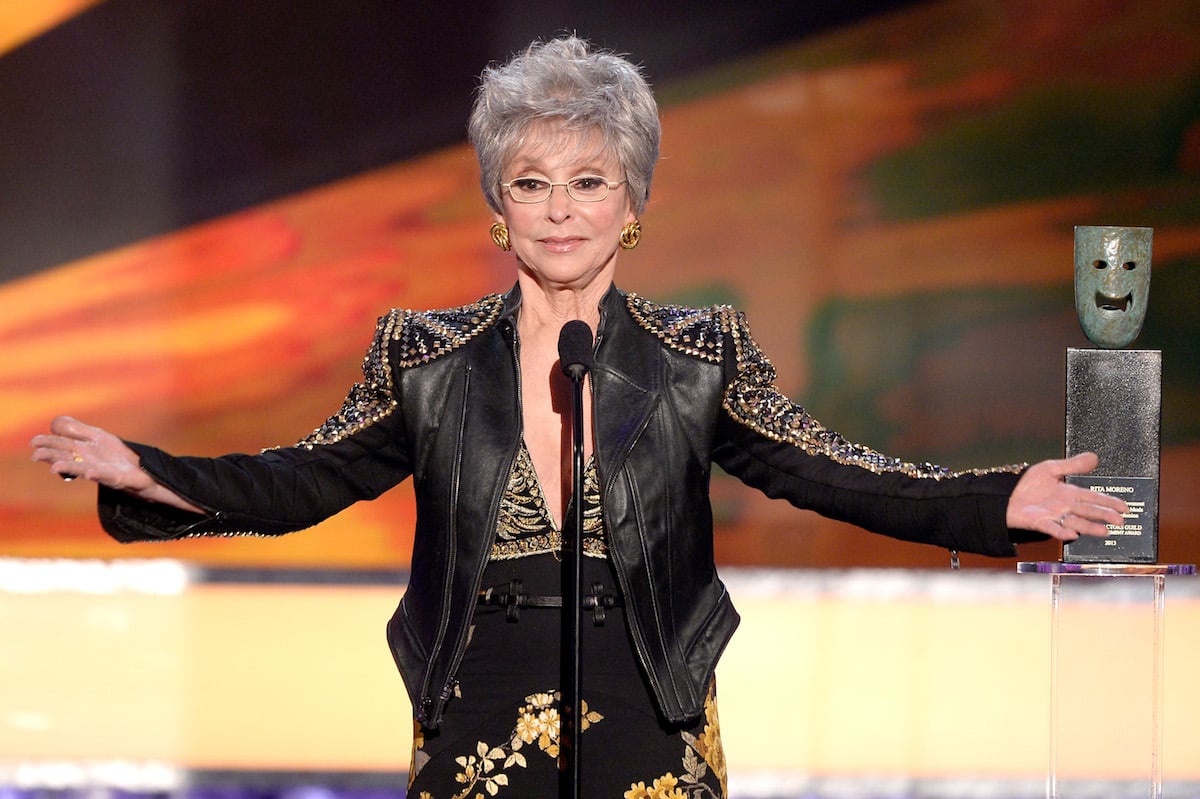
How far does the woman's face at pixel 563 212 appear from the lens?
2033 mm

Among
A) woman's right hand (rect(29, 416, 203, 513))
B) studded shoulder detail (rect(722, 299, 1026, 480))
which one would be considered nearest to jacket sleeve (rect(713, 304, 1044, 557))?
studded shoulder detail (rect(722, 299, 1026, 480))

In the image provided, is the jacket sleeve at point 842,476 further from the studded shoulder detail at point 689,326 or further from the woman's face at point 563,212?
the woman's face at point 563,212

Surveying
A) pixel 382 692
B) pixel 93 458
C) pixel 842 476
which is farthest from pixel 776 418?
pixel 382 692

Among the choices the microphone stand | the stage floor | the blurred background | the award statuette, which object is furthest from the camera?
the blurred background

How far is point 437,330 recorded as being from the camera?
7.11 ft

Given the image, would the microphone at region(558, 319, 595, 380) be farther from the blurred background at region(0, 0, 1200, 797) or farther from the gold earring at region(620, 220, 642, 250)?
the blurred background at region(0, 0, 1200, 797)

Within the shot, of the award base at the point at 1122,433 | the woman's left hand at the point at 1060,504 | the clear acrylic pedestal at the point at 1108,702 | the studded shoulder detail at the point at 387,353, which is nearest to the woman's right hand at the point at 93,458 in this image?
the studded shoulder detail at the point at 387,353

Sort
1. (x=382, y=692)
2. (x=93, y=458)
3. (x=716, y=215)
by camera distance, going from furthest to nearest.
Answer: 1. (x=716, y=215)
2. (x=382, y=692)
3. (x=93, y=458)

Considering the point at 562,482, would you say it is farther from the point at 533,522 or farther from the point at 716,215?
the point at 716,215

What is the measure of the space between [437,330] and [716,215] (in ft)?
7.82

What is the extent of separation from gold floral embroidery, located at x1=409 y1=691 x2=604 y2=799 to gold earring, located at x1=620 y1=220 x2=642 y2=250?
66cm

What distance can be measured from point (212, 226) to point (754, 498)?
185 cm

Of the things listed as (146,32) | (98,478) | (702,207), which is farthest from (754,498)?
(98,478)

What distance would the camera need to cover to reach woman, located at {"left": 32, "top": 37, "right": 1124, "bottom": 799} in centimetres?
198
